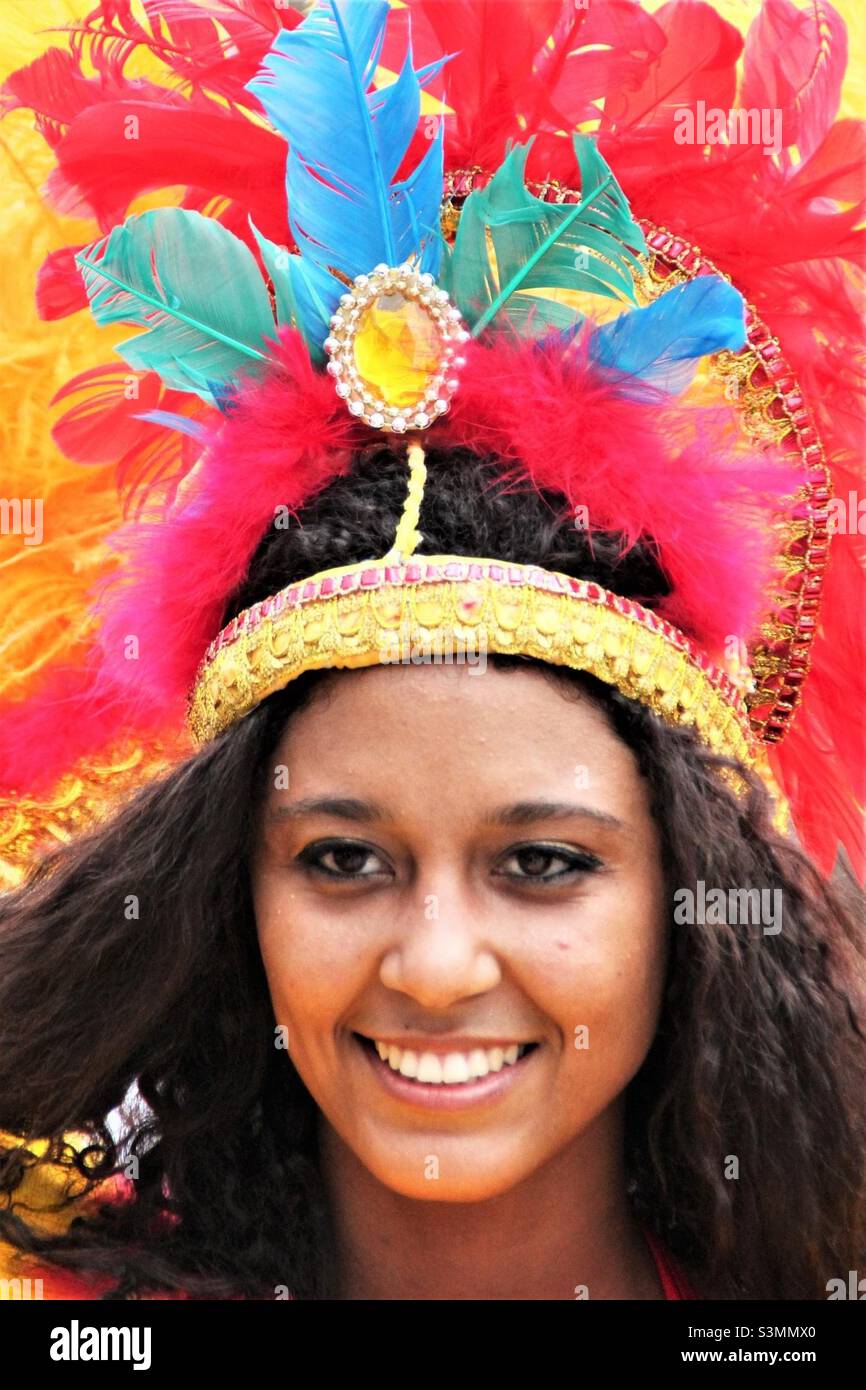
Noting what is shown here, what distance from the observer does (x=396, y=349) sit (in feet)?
8.96

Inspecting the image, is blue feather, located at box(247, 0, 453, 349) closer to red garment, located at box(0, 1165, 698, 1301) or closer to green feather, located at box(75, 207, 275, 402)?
green feather, located at box(75, 207, 275, 402)

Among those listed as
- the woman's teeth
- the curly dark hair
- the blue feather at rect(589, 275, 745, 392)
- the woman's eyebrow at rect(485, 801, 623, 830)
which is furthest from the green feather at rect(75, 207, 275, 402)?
the woman's teeth

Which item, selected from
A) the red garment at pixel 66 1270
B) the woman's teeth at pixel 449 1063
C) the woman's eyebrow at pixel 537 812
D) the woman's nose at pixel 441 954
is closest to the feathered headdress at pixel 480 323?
the woman's eyebrow at pixel 537 812

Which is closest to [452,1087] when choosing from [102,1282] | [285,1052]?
[285,1052]

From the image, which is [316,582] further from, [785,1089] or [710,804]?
[785,1089]

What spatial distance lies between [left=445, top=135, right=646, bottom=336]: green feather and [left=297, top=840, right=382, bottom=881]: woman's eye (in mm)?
839

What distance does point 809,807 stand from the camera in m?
3.29

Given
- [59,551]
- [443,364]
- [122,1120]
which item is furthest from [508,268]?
[122,1120]

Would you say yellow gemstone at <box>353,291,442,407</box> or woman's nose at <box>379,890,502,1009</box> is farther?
yellow gemstone at <box>353,291,442,407</box>

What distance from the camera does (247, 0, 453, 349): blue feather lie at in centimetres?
273

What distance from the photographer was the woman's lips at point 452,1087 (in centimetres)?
257

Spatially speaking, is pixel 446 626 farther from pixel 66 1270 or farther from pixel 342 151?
pixel 66 1270

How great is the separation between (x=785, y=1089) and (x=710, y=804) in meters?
0.53

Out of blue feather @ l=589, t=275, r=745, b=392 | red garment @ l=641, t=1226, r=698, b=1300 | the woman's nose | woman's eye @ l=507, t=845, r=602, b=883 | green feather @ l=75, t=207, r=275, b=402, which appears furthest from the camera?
red garment @ l=641, t=1226, r=698, b=1300
